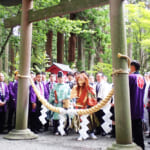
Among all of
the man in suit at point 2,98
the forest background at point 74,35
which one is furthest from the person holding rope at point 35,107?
the forest background at point 74,35

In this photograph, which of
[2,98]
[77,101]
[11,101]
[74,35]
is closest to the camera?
[77,101]

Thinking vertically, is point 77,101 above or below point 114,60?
below

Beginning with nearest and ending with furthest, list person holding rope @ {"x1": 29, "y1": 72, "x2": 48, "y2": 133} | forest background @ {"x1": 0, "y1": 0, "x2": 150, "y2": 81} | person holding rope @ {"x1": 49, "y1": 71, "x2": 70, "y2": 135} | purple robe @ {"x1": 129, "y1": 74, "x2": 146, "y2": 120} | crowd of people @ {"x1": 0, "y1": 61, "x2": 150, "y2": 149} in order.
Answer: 1. purple robe @ {"x1": 129, "y1": 74, "x2": 146, "y2": 120}
2. crowd of people @ {"x1": 0, "y1": 61, "x2": 150, "y2": 149}
3. person holding rope @ {"x1": 49, "y1": 71, "x2": 70, "y2": 135}
4. person holding rope @ {"x1": 29, "y1": 72, "x2": 48, "y2": 133}
5. forest background @ {"x1": 0, "y1": 0, "x2": 150, "y2": 81}

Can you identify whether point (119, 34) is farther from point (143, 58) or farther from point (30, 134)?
point (143, 58)

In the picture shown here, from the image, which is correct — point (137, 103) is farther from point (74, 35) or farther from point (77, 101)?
point (74, 35)

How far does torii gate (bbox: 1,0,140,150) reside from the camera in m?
3.81

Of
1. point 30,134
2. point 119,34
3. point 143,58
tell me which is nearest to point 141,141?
point 119,34

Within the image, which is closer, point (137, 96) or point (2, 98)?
point (137, 96)

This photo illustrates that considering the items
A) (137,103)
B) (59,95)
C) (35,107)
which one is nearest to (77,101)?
(59,95)

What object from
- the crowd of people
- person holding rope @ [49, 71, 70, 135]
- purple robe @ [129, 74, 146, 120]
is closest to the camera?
purple robe @ [129, 74, 146, 120]

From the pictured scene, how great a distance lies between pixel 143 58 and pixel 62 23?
9.88 metres

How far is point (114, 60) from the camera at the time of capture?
404 centimetres

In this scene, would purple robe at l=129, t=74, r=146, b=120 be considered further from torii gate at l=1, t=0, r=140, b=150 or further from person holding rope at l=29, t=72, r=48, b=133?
person holding rope at l=29, t=72, r=48, b=133

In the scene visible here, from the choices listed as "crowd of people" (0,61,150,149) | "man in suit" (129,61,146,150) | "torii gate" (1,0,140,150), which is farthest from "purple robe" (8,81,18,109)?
"man in suit" (129,61,146,150)
